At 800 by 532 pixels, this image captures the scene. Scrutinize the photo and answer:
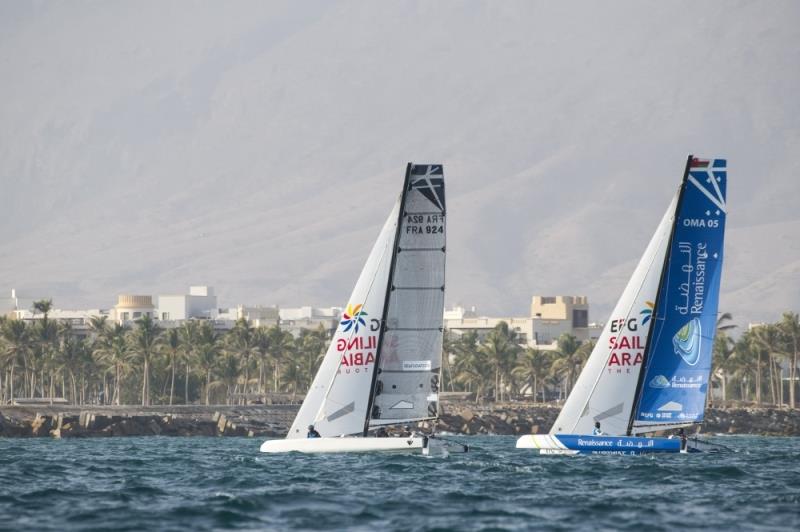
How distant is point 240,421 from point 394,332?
6377 centimetres

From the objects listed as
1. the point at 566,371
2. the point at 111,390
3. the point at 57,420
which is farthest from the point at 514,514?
the point at 111,390

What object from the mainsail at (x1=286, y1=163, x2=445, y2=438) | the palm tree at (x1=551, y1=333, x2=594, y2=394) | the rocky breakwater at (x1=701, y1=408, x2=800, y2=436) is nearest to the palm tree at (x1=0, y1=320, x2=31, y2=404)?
the palm tree at (x1=551, y1=333, x2=594, y2=394)

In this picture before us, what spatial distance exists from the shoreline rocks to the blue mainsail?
131ft

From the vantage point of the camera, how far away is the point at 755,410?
149 metres

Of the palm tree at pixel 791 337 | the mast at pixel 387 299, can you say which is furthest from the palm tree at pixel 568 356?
the mast at pixel 387 299

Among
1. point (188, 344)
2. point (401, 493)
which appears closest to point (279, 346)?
point (188, 344)

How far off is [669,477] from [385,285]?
13505mm

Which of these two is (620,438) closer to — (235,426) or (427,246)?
(427,246)

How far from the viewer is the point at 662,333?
62.0 metres

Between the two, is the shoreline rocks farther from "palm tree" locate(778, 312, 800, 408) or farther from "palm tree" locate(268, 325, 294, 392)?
"palm tree" locate(268, 325, 294, 392)

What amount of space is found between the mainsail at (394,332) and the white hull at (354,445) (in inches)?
31.1

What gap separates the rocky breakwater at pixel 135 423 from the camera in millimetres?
111875

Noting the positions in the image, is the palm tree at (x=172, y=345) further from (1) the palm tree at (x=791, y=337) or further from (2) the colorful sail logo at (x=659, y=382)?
(2) the colorful sail logo at (x=659, y=382)

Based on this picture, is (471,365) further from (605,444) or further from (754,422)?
(605,444)
